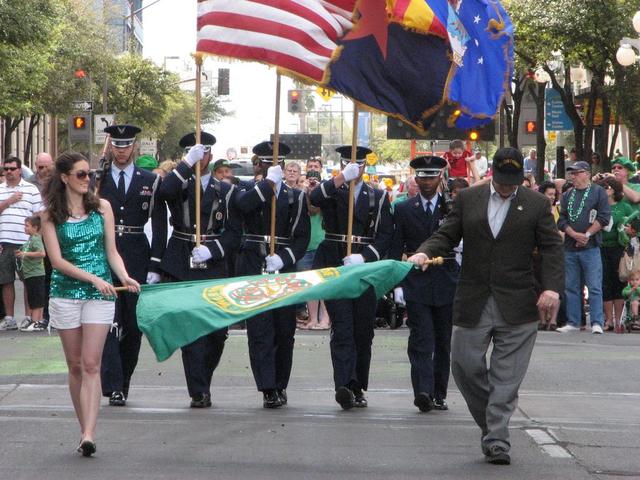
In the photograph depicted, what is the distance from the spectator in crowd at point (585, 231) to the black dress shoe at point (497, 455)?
973 cm

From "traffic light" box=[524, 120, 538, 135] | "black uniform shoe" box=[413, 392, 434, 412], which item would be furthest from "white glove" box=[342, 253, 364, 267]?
"traffic light" box=[524, 120, 538, 135]

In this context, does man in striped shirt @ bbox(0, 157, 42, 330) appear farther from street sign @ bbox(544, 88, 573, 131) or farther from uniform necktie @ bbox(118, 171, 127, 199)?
street sign @ bbox(544, 88, 573, 131)

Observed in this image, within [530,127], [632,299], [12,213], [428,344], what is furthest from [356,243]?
[530,127]

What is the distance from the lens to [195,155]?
10.8 meters

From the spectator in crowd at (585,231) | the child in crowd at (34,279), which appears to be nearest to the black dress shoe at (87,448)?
the child in crowd at (34,279)

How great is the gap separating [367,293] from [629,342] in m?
6.54

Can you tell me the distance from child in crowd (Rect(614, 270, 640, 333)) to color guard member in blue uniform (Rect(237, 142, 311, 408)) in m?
7.72

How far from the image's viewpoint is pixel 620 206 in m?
18.3

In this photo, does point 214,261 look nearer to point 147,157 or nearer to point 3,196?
Result: point 147,157

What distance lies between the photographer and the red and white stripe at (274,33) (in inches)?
448

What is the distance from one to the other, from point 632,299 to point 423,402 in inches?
319

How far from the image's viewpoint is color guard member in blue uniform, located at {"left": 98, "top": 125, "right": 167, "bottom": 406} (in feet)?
36.5

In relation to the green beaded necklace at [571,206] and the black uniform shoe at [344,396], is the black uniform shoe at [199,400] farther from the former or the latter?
the green beaded necklace at [571,206]

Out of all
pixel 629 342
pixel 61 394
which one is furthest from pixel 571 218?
pixel 61 394
